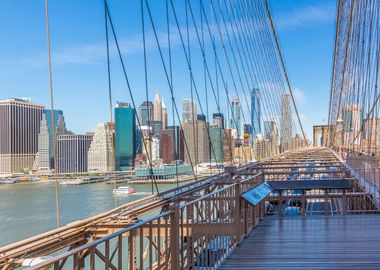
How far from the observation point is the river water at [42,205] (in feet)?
68.3

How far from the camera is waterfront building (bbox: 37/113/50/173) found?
12.6 metres

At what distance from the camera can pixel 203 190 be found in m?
6.68

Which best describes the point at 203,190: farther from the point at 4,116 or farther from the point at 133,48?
the point at 4,116

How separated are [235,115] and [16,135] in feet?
26.4

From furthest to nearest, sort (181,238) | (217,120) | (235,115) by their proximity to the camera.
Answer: (235,115)
(217,120)
(181,238)

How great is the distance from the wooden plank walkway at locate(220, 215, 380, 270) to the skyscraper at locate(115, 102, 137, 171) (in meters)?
3.64

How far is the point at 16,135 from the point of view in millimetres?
15984

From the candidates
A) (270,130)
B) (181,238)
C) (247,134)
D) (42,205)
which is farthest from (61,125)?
(270,130)

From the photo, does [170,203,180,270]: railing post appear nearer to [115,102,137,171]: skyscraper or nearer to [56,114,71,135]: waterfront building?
[115,102,137,171]: skyscraper

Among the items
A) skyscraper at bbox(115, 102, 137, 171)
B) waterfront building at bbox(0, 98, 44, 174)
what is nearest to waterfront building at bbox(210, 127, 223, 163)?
skyscraper at bbox(115, 102, 137, 171)

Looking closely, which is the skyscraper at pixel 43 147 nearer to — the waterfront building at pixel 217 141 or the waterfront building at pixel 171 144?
the waterfront building at pixel 171 144

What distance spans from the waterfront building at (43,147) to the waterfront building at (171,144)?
3.03 metres

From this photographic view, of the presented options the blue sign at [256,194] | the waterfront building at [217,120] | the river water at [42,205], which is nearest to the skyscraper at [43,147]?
the waterfront building at [217,120]

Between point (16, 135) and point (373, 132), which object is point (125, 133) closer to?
point (373, 132)
